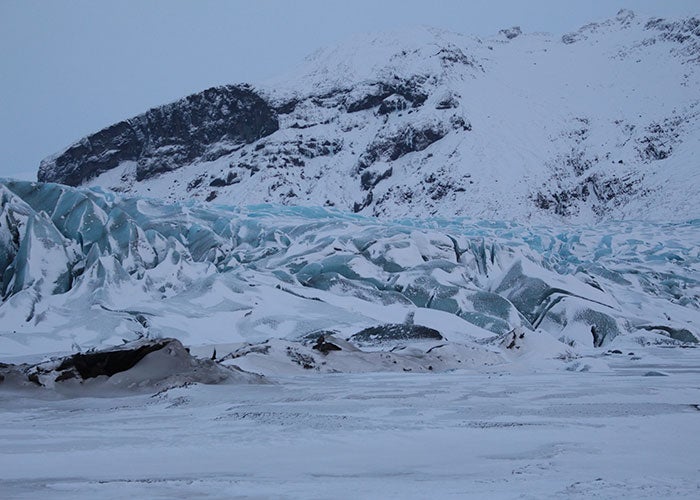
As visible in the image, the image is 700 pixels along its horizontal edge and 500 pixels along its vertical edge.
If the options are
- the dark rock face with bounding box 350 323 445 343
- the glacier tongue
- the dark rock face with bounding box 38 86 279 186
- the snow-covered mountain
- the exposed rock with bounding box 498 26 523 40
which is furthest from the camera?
the exposed rock with bounding box 498 26 523 40

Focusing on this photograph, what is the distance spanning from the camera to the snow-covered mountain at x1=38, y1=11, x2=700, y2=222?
42.5 metres

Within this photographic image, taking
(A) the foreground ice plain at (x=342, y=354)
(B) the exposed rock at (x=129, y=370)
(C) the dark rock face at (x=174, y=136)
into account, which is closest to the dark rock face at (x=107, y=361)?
(B) the exposed rock at (x=129, y=370)

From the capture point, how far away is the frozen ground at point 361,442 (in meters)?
2.65

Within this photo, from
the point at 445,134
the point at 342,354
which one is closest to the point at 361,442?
the point at 342,354

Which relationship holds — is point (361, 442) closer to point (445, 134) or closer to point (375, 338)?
point (375, 338)

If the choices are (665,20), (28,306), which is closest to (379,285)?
(28,306)

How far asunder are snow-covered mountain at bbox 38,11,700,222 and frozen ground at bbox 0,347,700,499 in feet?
104

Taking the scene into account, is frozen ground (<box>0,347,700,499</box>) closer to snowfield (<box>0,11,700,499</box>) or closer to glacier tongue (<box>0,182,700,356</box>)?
snowfield (<box>0,11,700,499</box>)

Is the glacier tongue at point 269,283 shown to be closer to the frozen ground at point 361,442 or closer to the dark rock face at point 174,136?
the frozen ground at point 361,442

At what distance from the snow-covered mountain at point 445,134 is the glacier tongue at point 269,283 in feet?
66.4

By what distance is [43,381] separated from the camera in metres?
6.28

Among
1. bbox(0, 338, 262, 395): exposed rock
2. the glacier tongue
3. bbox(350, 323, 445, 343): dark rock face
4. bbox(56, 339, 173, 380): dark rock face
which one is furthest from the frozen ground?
the glacier tongue

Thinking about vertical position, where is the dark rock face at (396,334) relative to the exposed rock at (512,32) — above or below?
below

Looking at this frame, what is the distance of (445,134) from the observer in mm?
50312
